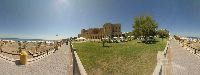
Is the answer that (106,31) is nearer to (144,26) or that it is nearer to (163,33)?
(163,33)

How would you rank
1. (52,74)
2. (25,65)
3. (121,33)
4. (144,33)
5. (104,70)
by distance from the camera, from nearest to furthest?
(52,74) < (104,70) < (25,65) < (144,33) < (121,33)

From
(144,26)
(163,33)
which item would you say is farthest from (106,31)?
(144,26)

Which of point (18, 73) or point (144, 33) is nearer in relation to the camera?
point (18, 73)

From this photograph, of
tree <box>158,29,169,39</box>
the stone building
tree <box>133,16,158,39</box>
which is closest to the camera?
tree <box>133,16,158,39</box>

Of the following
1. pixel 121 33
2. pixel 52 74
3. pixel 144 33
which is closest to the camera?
pixel 52 74

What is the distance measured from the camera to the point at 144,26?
6331 centimetres

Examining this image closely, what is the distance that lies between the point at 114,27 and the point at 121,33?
3.70 meters

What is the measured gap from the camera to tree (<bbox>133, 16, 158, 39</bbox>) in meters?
63.3

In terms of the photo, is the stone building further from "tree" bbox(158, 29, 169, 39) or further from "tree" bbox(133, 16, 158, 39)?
"tree" bbox(133, 16, 158, 39)

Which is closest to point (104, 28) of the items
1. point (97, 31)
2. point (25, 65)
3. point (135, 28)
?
point (97, 31)

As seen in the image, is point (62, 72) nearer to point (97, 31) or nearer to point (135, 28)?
point (135, 28)

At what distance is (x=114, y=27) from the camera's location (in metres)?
107

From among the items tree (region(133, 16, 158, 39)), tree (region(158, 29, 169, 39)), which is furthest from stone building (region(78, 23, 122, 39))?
tree (region(133, 16, 158, 39))

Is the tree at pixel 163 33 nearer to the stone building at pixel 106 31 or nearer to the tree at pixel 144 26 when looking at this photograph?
the stone building at pixel 106 31
